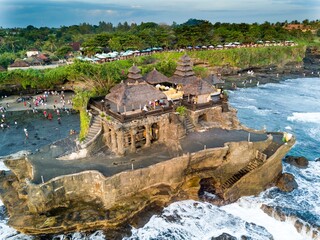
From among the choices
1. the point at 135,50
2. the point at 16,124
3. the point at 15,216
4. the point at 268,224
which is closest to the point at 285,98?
the point at 135,50

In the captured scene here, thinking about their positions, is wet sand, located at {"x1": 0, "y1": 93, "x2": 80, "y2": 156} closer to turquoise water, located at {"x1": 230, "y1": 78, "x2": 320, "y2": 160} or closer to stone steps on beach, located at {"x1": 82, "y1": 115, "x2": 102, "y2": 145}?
stone steps on beach, located at {"x1": 82, "y1": 115, "x2": 102, "y2": 145}

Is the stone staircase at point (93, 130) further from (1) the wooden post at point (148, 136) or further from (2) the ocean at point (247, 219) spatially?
(2) the ocean at point (247, 219)

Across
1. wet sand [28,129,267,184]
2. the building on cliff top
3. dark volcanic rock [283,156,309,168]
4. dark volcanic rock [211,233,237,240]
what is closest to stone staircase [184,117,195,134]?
the building on cliff top

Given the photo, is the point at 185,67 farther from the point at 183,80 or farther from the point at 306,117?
the point at 306,117

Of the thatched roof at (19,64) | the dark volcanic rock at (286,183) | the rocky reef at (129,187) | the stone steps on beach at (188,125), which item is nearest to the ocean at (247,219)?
the dark volcanic rock at (286,183)

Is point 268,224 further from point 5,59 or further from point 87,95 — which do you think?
point 5,59

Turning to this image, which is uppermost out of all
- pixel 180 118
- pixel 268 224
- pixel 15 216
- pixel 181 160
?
pixel 180 118
